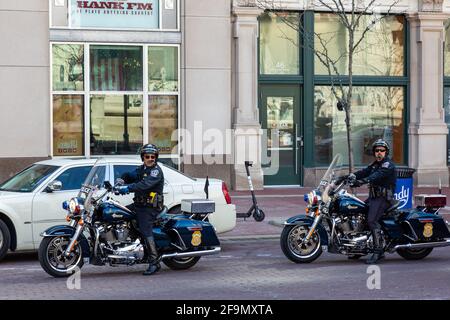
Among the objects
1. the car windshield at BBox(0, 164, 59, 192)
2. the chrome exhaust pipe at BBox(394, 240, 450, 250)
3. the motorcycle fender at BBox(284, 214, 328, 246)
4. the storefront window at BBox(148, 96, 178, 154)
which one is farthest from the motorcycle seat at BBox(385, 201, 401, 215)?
the storefront window at BBox(148, 96, 178, 154)

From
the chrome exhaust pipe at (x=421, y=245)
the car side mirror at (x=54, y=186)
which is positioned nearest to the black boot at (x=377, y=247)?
the chrome exhaust pipe at (x=421, y=245)

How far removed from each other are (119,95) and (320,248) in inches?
438

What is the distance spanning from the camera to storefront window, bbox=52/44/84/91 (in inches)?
844

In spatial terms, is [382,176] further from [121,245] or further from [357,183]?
[121,245]

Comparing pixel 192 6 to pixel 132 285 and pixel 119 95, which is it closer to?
pixel 119 95

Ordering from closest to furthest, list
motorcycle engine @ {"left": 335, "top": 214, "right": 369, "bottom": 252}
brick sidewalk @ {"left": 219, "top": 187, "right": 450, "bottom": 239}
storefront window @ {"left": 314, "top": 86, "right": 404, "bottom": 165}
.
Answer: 1. motorcycle engine @ {"left": 335, "top": 214, "right": 369, "bottom": 252}
2. brick sidewalk @ {"left": 219, "top": 187, "right": 450, "bottom": 239}
3. storefront window @ {"left": 314, "top": 86, "right": 404, "bottom": 165}

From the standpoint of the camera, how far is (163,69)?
22312 mm

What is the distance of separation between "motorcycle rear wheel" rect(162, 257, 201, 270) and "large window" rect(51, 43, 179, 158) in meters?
10.5

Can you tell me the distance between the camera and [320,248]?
11.9 m

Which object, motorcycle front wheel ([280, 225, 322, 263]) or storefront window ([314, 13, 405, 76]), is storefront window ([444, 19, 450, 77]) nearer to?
storefront window ([314, 13, 405, 76])

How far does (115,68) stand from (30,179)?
9.43 meters

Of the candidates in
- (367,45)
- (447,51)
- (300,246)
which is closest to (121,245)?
(300,246)

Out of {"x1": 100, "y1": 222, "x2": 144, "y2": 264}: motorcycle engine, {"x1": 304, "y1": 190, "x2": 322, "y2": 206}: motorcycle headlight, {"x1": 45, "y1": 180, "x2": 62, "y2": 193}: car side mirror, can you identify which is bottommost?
{"x1": 100, "y1": 222, "x2": 144, "y2": 264}: motorcycle engine

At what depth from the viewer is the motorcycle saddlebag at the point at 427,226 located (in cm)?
1221
